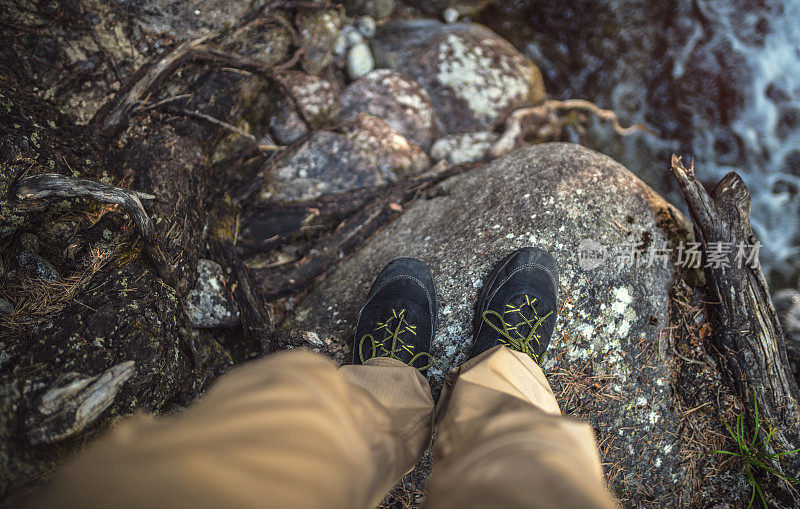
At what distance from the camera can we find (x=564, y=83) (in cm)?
416

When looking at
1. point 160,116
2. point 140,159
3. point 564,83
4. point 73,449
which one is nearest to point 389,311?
point 73,449

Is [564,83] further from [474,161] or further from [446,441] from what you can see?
[446,441]

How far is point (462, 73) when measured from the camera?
3.75m

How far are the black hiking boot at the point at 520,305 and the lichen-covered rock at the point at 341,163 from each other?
1276 millimetres

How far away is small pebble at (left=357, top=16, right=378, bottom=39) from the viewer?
3893 mm

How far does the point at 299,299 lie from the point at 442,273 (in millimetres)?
1029

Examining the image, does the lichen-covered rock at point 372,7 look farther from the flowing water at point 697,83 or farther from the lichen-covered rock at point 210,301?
the lichen-covered rock at point 210,301

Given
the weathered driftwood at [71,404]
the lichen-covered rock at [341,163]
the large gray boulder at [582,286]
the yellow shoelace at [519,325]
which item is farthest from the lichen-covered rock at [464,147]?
the weathered driftwood at [71,404]

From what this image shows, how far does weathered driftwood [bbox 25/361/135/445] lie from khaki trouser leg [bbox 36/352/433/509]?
0.52 metres

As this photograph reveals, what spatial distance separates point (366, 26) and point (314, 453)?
4.01 meters

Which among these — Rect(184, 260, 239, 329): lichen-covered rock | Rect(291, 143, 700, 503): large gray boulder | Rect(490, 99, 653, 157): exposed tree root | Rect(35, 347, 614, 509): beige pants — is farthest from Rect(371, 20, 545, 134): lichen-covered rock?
Rect(35, 347, 614, 509): beige pants

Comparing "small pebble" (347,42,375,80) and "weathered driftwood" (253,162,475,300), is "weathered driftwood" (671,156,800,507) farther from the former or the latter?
"small pebble" (347,42,375,80)
